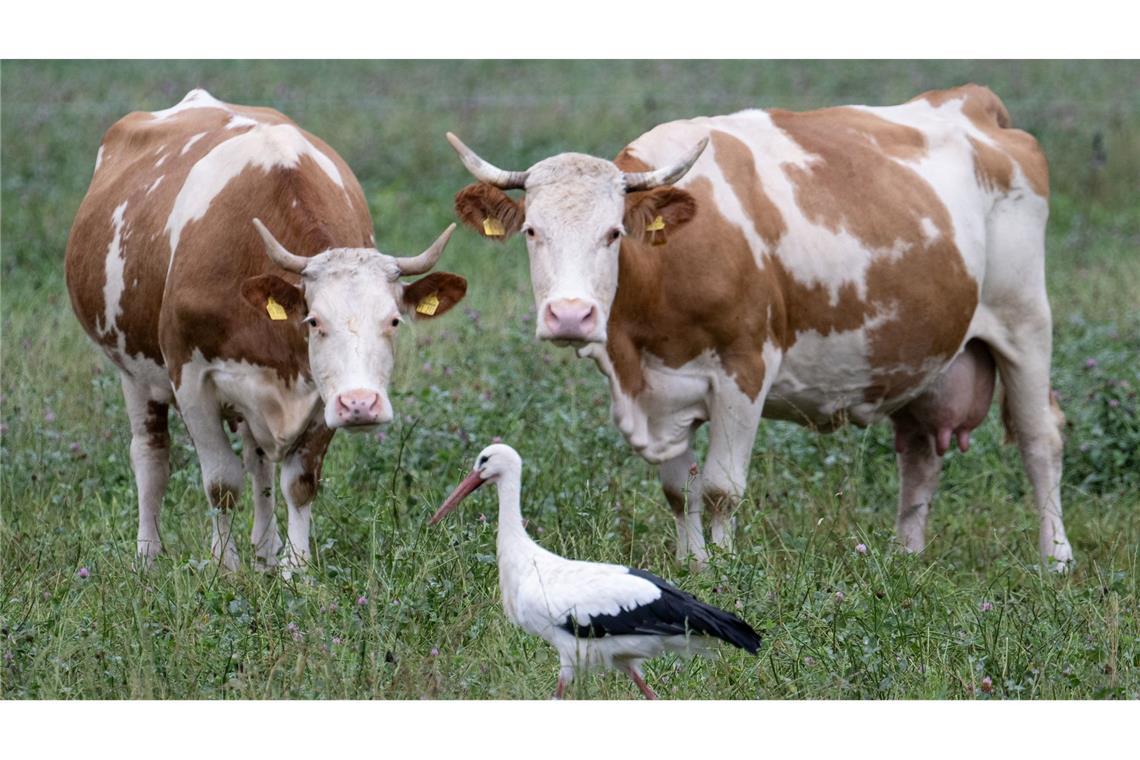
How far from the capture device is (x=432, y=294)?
19.7 ft

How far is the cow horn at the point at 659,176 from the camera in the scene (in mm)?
6250

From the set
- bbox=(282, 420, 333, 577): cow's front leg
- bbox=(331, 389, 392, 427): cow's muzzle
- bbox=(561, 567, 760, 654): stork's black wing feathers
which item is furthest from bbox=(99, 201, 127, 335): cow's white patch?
bbox=(561, 567, 760, 654): stork's black wing feathers

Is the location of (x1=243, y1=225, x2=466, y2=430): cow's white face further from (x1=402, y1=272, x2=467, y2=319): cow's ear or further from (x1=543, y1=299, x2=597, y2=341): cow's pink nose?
(x1=543, y1=299, x2=597, y2=341): cow's pink nose

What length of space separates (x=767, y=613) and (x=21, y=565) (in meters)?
3.07

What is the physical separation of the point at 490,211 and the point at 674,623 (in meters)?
2.24

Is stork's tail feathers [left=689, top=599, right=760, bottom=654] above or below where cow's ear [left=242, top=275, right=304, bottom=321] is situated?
below

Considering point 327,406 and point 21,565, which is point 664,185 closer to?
point 327,406

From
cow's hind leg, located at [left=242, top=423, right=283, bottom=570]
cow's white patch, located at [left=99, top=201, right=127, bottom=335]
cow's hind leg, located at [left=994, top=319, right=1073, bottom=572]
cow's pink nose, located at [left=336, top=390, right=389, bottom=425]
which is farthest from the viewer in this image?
cow's hind leg, located at [left=994, top=319, right=1073, bottom=572]

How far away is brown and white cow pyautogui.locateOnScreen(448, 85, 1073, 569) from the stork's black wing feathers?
4.21ft

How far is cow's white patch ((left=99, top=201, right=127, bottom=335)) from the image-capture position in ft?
22.9

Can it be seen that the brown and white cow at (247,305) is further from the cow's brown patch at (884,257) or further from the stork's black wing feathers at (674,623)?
the cow's brown patch at (884,257)

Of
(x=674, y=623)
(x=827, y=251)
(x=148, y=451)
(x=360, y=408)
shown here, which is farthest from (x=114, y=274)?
(x=674, y=623)

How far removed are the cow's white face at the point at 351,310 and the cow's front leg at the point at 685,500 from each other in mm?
1462

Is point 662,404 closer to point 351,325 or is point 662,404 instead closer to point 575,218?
point 575,218
